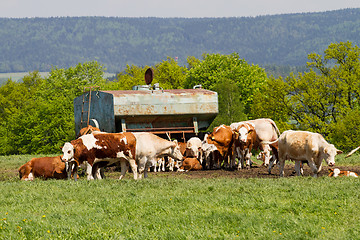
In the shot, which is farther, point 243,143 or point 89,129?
point 243,143

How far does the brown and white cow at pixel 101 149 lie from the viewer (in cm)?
1877

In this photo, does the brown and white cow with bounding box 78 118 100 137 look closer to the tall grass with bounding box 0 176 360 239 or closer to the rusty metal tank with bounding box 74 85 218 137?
the rusty metal tank with bounding box 74 85 218 137

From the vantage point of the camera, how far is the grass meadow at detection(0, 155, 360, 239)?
10.5 m

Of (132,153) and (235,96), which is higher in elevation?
(235,96)

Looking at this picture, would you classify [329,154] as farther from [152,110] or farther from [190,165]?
[152,110]

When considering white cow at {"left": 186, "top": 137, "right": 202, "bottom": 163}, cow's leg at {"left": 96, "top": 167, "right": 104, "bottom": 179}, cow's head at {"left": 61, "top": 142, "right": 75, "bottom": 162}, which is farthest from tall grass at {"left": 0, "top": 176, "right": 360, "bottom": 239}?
white cow at {"left": 186, "top": 137, "right": 202, "bottom": 163}

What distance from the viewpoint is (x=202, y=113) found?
2728 centimetres

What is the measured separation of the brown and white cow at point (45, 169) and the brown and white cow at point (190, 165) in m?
7.02

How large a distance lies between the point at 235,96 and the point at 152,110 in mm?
30259

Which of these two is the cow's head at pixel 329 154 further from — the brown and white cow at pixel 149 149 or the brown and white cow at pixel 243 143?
the brown and white cow at pixel 243 143

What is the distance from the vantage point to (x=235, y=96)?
5572 centimetres

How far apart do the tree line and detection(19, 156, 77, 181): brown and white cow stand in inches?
1181

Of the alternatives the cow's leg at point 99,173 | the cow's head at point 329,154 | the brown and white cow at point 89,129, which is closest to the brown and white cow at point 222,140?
the brown and white cow at point 89,129

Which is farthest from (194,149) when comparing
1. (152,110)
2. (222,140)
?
(152,110)
